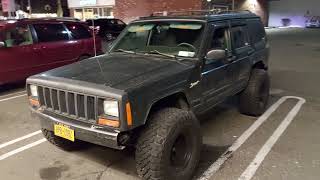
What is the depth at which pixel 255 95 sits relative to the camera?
5.74 m

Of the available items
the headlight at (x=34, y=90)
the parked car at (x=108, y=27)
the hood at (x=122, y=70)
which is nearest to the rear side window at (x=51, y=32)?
the hood at (x=122, y=70)

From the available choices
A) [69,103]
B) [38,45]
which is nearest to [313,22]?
[38,45]

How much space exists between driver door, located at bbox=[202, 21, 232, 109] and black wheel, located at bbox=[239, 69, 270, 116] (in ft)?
2.93

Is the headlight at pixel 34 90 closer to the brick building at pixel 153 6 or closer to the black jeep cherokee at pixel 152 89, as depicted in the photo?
the black jeep cherokee at pixel 152 89

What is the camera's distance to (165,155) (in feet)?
10.9

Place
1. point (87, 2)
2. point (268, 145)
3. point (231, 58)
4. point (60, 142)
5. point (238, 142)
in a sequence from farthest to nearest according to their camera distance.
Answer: point (87, 2)
point (231, 58)
point (238, 142)
point (268, 145)
point (60, 142)

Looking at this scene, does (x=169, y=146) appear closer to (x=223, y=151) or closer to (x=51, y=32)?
(x=223, y=151)

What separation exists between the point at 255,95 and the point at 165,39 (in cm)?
205

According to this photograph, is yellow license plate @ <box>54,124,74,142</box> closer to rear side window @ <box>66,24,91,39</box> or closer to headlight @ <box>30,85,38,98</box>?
headlight @ <box>30,85,38,98</box>

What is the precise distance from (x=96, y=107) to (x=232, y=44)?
255 cm

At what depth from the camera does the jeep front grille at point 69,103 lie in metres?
3.41

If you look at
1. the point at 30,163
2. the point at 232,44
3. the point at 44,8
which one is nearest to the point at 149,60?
the point at 232,44

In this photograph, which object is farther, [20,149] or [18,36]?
[18,36]

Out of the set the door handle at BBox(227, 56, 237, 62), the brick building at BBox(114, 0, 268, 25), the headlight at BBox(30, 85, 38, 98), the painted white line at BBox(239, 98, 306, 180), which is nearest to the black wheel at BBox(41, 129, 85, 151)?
the headlight at BBox(30, 85, 38, 98)
